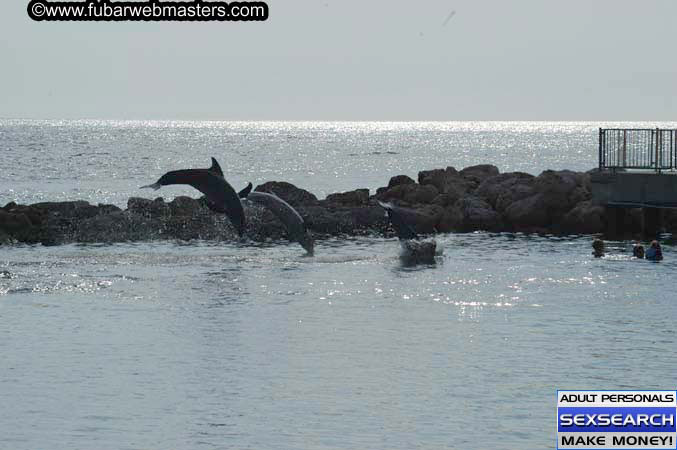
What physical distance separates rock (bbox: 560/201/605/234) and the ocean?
3.93 metres

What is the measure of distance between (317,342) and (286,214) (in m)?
14.3

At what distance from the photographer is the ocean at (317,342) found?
1738 centimetres

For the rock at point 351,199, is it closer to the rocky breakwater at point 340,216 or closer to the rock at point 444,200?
the rocky breakwater at point 340,216

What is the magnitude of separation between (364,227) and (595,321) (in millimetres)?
22794

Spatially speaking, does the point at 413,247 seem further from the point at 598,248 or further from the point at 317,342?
the point at 317,342

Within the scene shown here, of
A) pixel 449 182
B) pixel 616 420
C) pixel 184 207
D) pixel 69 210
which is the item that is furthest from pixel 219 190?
pixel 449 182

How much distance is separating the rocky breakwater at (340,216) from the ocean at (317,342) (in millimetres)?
3466

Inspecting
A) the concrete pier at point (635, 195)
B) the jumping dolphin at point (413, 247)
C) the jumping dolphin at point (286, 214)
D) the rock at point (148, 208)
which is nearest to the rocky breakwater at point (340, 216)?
the rock at point (148, 208)

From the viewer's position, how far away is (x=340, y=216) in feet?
157

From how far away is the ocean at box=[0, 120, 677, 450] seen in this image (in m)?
17.4

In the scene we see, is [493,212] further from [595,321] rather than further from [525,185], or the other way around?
[595,321]

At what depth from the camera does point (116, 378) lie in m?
20.3

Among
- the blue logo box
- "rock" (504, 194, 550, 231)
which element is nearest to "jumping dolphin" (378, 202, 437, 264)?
"rock" (504, 194, 550, 231)

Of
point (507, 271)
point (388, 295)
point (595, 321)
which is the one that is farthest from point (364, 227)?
point (595, 321)
